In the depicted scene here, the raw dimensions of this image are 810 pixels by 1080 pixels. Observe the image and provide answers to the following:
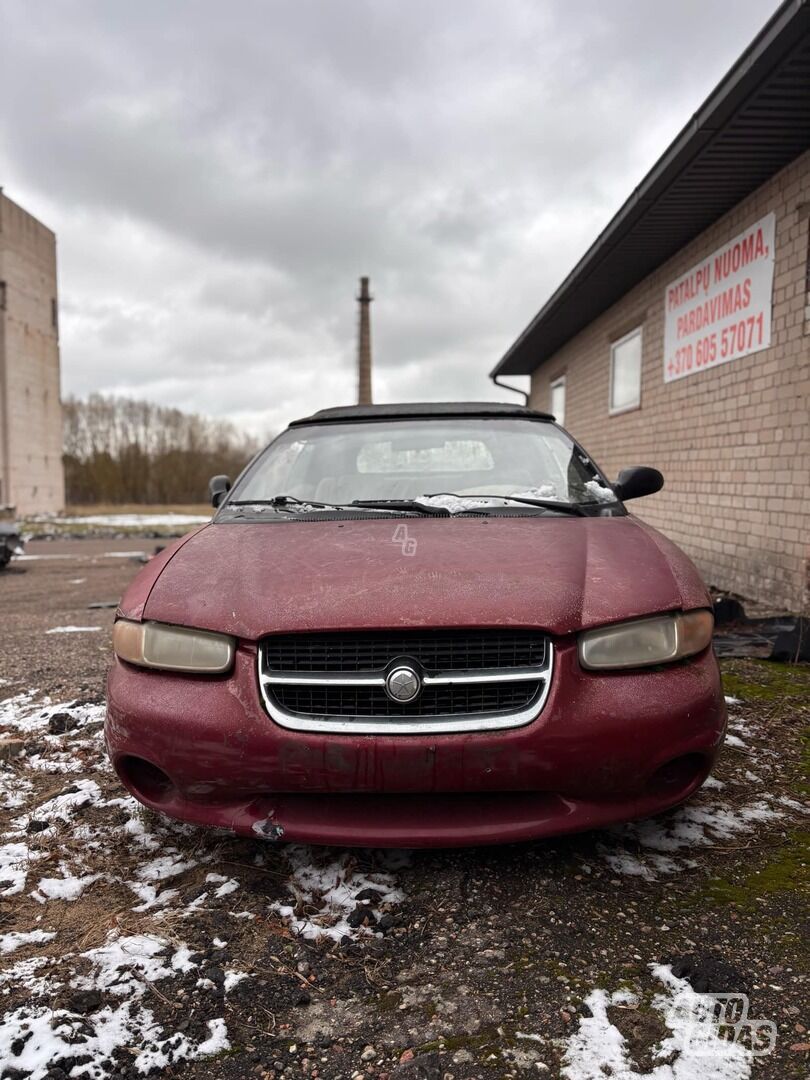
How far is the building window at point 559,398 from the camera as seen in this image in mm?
13558

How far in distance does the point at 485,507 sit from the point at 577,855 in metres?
1.26

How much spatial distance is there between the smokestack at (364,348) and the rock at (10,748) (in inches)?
1207

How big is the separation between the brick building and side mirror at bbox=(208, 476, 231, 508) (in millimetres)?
4016

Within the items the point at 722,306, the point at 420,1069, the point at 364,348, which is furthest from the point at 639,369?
the point at 364,348

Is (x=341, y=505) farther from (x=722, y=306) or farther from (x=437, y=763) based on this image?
(x=722, y=306)

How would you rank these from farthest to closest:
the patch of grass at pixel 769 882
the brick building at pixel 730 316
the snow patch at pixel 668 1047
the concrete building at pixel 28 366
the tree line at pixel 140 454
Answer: the tree line at pixel 140 454 → the concrete building at pixel 28 366 → the brick building at pixel 730 316 → the patch of grass at pixel 769 882 → the snow patch at pixel 668 1047

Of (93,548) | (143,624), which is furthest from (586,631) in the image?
(93,548)

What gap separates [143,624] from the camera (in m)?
2.14

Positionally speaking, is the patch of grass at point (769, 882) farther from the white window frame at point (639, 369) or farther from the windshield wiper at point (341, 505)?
the white window frame at point (639, 369)

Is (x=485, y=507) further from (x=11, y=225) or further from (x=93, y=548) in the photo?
(x=11, y=225)

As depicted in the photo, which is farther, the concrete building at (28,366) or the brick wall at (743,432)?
the concrete building at (28,366)

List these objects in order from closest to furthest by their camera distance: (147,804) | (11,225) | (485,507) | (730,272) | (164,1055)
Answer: (164,1055), (147,804), (485,507), (730,272), (11,225)

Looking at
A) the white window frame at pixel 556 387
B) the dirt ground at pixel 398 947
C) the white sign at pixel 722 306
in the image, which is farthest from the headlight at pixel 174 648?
the white window frame at pixel 556 387

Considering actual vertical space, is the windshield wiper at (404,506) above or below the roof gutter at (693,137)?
below
